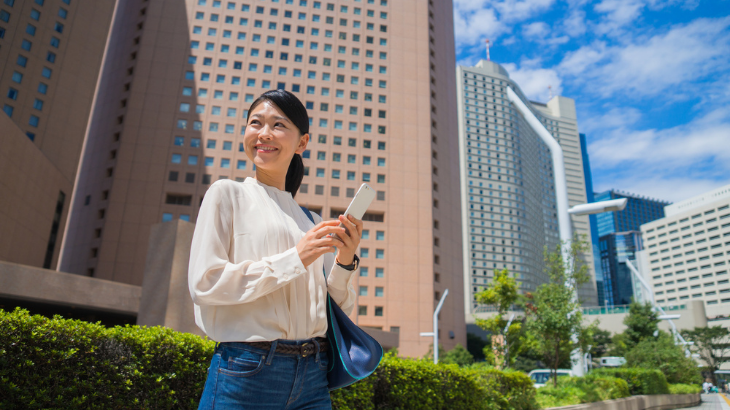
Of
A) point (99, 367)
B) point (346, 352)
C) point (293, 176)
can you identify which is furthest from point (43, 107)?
point (346, 352)

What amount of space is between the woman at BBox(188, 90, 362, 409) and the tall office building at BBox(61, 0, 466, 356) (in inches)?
1638

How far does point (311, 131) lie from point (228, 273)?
154 feet

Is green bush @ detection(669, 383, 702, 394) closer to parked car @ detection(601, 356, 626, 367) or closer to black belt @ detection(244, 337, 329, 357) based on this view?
black belt @ detection(244, 337, 329, 357)

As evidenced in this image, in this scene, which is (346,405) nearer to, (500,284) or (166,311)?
(166,311)

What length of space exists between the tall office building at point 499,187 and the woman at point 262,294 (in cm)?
10606

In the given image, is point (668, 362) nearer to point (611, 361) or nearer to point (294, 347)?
point (294, 347)

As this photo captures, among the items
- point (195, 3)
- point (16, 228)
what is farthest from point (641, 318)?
point (195, 3)

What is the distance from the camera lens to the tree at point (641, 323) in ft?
111

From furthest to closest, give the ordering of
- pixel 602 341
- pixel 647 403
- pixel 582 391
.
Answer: pixel 602 341 → pixel 647 403 → pixel 582 391

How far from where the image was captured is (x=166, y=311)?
11.5 metres

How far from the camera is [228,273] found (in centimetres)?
157

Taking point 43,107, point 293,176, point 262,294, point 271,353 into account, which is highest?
point 43,107

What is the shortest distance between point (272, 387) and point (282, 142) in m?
1.00

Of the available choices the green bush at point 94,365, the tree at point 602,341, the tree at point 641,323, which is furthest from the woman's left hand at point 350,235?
the tree at point 602,341
